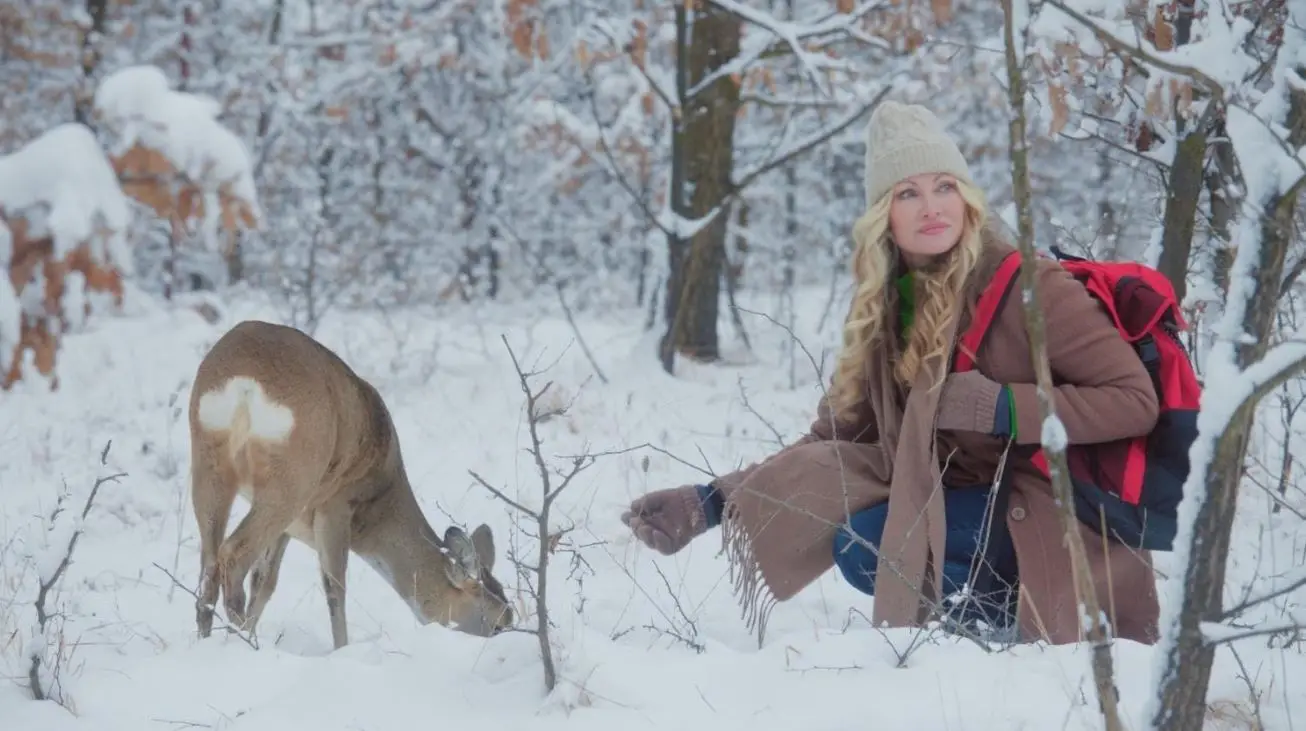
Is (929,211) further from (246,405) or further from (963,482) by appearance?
(246,405)

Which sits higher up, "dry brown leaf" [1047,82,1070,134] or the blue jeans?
"dry brown leaf" [1047,82,1070,134]

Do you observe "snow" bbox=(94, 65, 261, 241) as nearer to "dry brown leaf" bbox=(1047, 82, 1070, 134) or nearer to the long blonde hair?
the long blonde hair

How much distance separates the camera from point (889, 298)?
3980mm

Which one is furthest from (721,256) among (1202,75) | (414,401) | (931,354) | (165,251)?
(165,251)

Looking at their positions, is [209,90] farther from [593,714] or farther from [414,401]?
[593,714]

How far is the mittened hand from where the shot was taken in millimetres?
3498

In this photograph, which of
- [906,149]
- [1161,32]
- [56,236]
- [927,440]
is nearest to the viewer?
[56,236]

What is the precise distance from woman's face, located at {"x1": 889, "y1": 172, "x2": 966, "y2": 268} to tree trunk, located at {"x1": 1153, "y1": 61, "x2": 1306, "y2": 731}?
1780 mm

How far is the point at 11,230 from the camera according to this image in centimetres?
260

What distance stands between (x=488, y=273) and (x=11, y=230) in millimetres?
20299

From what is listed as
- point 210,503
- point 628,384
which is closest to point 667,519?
point 210,503

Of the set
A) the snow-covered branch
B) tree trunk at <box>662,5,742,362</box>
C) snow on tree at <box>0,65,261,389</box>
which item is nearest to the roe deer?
snow on tree at <box>0,65,261,389</box>

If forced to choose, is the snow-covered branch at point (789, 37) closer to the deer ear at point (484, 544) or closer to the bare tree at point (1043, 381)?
the deer ear at point (484, 544)

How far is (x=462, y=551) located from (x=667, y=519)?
121cm
